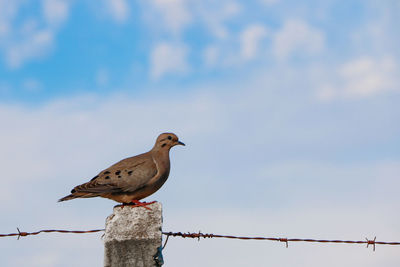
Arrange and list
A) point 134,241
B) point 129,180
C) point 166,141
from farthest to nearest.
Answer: point 166,141
point 129,180
point 134,241

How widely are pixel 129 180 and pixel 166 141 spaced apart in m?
1.22

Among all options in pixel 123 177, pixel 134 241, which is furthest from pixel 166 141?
pixel 134 241

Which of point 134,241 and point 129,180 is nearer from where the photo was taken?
point 134,241

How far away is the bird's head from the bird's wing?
1.45 feet

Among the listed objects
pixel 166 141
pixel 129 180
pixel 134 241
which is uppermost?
pixel 166 141

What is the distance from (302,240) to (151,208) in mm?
2330

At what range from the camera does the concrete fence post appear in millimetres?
5590

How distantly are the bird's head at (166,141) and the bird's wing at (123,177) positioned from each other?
44 centimetres

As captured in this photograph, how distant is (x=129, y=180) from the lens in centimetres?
759

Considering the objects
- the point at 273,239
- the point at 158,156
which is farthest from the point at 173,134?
the point at 273,239

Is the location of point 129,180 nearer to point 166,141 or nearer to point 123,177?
point 123,177

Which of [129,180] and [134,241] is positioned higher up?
[129,180]

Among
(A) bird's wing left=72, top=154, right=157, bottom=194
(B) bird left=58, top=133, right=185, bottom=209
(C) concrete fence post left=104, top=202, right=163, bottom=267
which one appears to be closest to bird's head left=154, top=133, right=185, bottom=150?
(B) bird left=58, top=133, right=185, bottom=209

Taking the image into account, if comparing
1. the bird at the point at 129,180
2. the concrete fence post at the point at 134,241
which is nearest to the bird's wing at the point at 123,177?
the bird at the point at 129,180
